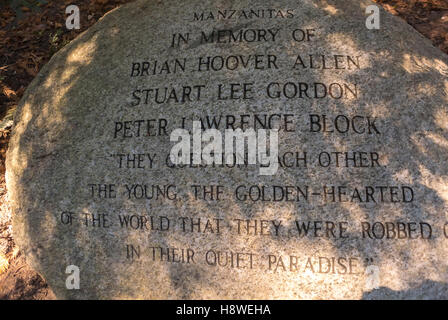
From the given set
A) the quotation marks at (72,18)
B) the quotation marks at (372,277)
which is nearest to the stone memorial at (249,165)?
the quotation marks at (372,277)

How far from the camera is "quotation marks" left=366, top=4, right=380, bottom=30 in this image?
3174 millimetres

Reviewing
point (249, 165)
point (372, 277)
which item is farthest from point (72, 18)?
point (372, 277)

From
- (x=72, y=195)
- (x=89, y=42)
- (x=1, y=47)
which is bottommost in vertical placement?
(x=72, y=195)

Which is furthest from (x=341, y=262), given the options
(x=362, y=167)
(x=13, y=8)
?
(x=13, y=8)

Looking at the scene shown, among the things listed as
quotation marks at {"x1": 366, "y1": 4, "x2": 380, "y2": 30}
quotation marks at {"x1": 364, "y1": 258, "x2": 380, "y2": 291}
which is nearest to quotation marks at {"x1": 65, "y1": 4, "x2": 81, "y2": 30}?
quotation marks at {"x1": 366, "y1": 4, "x2": 380, "y2": 30}

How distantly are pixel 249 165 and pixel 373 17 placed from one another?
1770 mm

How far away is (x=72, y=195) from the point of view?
9.89ft

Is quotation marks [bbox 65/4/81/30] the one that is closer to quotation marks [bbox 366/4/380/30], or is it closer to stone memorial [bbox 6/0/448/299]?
stone memorial [bbox 6/0/448/299]

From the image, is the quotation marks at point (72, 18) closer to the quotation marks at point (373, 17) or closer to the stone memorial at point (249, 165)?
the stone memorial at point (249, 165)

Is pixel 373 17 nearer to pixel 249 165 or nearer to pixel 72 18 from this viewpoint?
pixel 249 165

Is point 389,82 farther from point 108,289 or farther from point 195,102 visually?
point 108,289

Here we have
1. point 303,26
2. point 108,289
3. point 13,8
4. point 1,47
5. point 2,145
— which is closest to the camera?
point 108,289

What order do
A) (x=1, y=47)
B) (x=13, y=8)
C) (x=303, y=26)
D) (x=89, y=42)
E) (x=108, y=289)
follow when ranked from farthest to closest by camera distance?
1. (x=13, y=8)
2. (x=1, y=47)
3. (x=89, y=42)
4. (x=303, y=26)
5. (x=108, y=289)

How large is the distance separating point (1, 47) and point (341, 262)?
508cm
